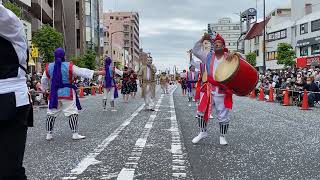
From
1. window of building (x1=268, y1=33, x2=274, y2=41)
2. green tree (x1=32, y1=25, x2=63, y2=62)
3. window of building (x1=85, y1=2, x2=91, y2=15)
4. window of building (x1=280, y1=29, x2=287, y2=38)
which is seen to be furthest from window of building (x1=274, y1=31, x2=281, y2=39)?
green tree (x1=32, y1=25, x2=63, y2=62)

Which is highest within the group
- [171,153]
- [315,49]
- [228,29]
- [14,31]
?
[228,29]

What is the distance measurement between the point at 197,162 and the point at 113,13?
559 feet

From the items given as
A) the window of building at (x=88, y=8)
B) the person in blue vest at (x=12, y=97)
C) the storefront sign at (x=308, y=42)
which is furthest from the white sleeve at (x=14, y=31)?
the window of building at (x=88, y=8)

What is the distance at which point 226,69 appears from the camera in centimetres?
801

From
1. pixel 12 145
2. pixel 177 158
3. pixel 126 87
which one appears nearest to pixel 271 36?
pixel 126 87

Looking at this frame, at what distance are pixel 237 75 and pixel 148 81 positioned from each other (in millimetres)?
9793

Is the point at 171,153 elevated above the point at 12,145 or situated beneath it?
situated beneath

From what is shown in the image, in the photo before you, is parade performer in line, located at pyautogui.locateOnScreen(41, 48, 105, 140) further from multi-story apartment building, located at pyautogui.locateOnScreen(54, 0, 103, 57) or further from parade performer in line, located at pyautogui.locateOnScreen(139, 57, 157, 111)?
multi-story apartment building, located at pyautogui.locateOnScreen(54, 0, 103, 57)

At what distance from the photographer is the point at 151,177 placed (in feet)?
18.1

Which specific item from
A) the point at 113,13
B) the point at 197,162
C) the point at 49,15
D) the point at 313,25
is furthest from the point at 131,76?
the point at 113,13

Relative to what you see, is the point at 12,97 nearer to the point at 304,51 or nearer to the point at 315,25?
the point at 315,25

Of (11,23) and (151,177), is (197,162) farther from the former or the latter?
(11,23)

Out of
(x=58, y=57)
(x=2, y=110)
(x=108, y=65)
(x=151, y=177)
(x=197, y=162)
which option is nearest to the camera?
(x=2, y=110)

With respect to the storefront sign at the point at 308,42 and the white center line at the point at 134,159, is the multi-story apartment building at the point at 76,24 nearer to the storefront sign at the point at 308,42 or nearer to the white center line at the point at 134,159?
the storefront sign at the point at 308,42
